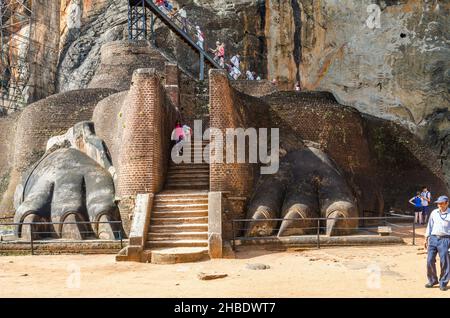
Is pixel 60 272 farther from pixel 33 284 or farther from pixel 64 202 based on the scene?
pixel 64 202

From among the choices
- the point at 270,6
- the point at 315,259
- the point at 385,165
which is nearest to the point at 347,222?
the point at 315,259

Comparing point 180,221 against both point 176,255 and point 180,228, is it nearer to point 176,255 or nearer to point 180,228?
point 180,228

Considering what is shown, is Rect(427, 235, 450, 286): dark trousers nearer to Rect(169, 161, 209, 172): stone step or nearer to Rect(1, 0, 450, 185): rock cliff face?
Rect(169, 161, 209, 172): stone step

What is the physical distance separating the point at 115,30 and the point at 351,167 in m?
20.6

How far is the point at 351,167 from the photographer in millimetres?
16203

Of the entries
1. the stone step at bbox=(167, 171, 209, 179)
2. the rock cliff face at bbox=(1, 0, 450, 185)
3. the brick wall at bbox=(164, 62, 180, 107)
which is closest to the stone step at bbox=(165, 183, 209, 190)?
the stone step at bbox=(167, 171, 209, 179)

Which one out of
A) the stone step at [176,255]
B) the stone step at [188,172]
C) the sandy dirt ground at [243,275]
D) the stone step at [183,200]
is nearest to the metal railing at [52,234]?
the sandy dirt ground at [243,275]

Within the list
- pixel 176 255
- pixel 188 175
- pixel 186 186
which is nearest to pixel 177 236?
pixel 176 255

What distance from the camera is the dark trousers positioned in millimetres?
7904

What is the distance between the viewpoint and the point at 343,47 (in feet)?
107

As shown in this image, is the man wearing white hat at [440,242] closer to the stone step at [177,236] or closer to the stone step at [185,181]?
the stone step at [177,236]

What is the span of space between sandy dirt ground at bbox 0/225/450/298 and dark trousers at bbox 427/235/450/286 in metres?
0.20

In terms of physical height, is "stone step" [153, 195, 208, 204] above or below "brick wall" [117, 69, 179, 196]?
below

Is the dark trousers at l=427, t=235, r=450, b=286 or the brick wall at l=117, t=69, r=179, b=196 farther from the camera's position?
the brick wall at l=117, t=69, r=179, b=196
